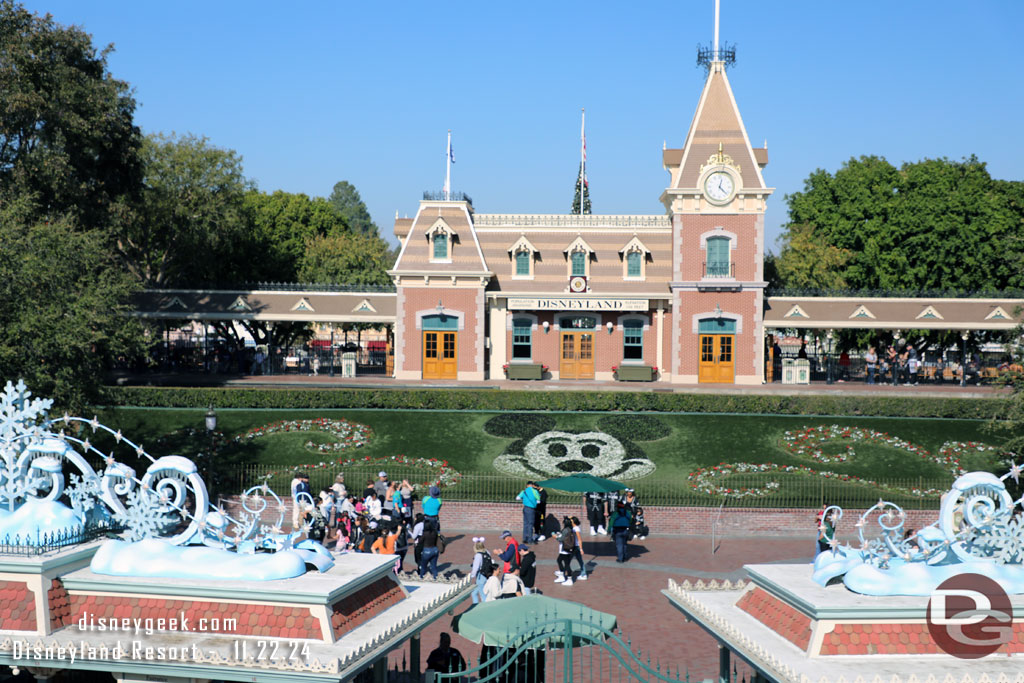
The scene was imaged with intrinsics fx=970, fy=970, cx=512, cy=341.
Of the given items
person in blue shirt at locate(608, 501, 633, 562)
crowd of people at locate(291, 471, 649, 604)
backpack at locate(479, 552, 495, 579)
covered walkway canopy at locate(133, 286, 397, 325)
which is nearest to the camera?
backpack at locate(479, 552, 495, 579)

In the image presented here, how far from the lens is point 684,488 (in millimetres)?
28766

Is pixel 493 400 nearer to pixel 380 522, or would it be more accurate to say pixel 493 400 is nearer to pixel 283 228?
pixel 380 522

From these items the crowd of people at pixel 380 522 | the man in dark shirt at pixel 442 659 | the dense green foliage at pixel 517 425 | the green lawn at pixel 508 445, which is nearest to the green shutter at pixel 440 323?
the green lawn at pixel 508 445

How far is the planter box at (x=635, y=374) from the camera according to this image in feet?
141

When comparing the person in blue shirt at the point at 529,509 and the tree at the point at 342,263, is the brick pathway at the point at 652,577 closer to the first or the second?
the person in blue shirt at the point at 529,509

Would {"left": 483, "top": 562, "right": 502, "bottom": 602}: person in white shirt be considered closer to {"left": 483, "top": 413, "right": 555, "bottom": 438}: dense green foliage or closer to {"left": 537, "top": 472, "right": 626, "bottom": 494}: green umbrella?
{"left": 537, "top": 472, "right": 626, "bottom": 494}: green umbrella

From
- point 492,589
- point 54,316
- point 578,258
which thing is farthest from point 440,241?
point 492,589

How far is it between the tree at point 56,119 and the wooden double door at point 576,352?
1972 centimetres

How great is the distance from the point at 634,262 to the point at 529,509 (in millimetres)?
22087

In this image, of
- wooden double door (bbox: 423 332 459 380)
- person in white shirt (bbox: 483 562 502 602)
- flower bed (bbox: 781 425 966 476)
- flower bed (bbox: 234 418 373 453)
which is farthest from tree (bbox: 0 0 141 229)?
flower bed (bbox: 781 425 966 476)

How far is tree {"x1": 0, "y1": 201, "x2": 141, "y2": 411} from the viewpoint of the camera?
966 inches

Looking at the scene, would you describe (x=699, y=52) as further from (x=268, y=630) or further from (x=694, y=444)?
(x=268, y=630)

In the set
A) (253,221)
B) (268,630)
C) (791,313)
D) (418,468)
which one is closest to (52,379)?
(418,468)

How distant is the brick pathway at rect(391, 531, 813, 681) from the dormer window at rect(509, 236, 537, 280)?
20419mm
